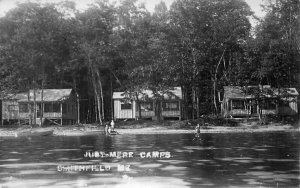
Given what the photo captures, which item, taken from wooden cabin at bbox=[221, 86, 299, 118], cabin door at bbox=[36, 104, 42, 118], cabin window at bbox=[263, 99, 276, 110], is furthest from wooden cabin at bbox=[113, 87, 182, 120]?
cabin window at bbox=[263, 99, 276, 110]

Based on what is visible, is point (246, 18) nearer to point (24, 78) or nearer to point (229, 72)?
point (229, 72)

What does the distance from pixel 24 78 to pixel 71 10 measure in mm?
11737

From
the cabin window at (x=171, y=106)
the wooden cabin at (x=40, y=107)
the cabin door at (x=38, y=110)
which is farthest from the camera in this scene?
the cabin door at (x=38, y=110)

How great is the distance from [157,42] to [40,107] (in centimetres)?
2008

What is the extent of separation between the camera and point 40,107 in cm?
6850

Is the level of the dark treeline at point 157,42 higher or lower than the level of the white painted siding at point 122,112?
higher

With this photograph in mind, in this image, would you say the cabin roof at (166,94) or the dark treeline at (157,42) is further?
the cabin roof at (166,94)

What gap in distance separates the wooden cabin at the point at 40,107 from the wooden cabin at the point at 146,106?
282 inches

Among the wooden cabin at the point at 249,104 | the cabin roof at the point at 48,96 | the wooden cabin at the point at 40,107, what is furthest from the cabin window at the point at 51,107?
the wooden cabin at the point at 249,104

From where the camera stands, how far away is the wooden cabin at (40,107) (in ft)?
218

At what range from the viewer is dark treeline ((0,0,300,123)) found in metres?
59.9

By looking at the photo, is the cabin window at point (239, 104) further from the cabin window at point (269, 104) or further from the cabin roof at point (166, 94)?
the cabin roof at point (166, 94)

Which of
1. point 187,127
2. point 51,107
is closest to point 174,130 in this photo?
point 187,127

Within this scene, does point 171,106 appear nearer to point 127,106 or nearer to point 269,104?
point 127,106
